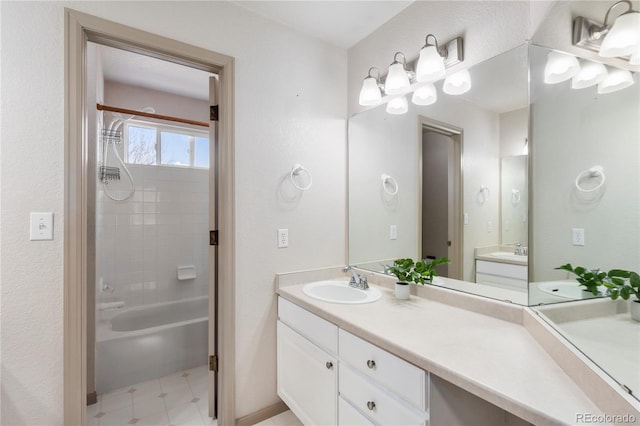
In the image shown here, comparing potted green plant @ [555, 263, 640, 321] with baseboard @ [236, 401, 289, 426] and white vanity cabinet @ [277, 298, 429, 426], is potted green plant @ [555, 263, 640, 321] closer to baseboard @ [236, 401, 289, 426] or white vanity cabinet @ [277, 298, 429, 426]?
white vanity cabinet @ [277, 298, 429, 426]

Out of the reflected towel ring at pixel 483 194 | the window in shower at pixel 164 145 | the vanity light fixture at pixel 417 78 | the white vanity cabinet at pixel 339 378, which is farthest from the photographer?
the window in shower at pixel 164 145

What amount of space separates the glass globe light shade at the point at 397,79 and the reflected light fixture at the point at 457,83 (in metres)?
0.24

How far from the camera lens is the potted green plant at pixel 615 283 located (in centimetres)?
68

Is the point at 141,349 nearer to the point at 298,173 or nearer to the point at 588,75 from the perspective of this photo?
the point at 298,173

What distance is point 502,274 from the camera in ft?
4.36

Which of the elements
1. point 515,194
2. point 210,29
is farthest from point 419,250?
point 210,29

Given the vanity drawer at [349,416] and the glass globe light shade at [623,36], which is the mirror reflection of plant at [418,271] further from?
the glass globe light shade at [623,36]

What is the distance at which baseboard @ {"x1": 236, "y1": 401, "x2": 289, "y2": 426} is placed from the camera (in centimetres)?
174

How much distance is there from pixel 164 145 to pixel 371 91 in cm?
224

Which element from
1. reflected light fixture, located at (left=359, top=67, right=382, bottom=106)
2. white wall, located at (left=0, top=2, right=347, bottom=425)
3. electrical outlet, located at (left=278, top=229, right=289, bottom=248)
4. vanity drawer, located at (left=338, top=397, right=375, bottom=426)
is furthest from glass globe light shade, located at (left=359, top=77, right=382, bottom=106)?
vanity drawer, located at (left=338, top=397, right=375, bottom=426)

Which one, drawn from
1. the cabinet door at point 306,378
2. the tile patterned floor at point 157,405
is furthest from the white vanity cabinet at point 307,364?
the tile patterned floor at point 157,405

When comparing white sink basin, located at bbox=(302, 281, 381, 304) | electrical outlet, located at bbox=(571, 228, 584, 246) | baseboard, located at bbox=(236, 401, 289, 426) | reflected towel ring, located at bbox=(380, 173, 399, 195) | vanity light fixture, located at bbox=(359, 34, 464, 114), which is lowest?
baseboard, located at bbox=(236, 401, 289, 426)

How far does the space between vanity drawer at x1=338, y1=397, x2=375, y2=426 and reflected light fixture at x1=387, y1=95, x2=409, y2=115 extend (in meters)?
1.62

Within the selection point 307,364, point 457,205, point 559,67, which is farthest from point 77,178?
point 559,67
